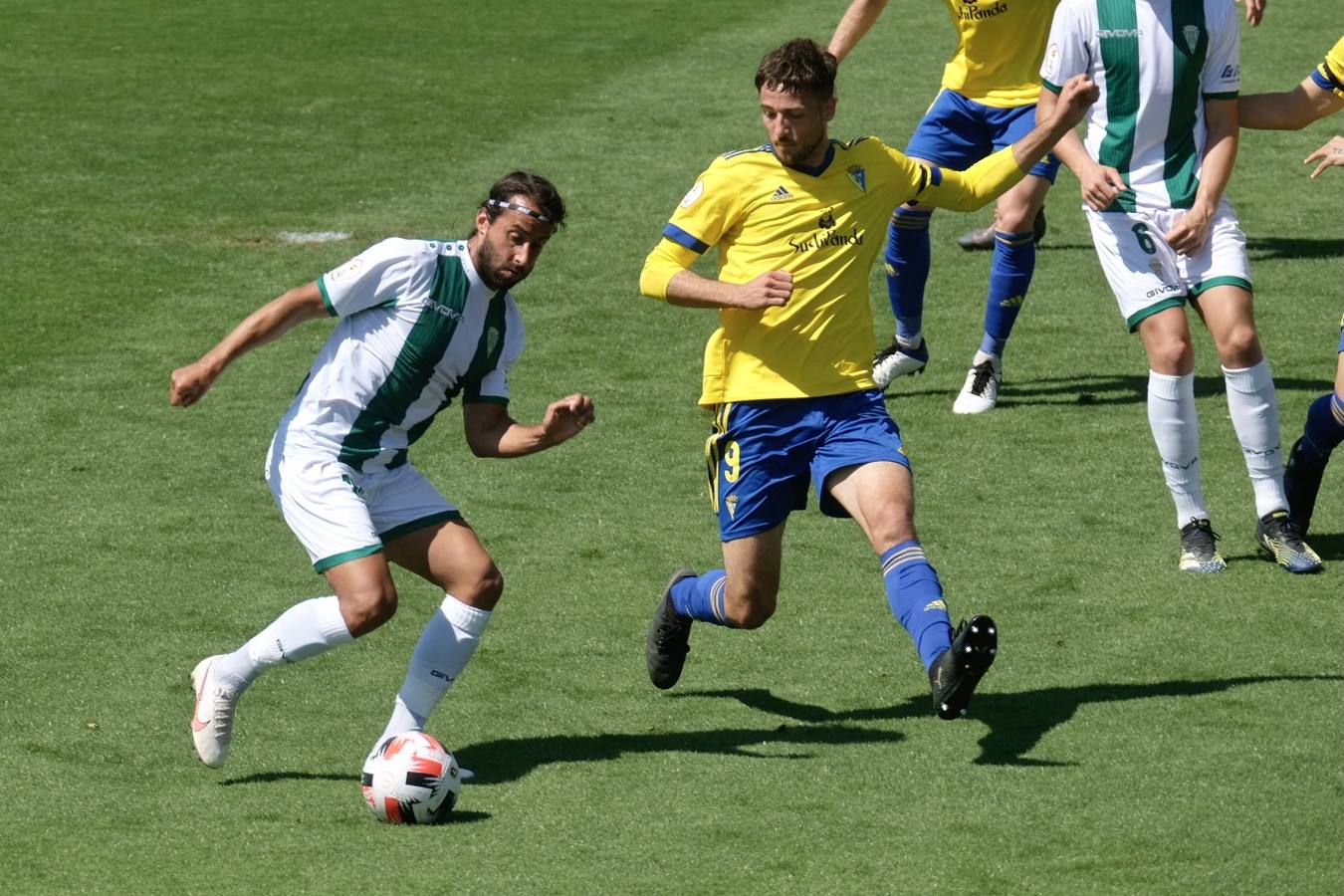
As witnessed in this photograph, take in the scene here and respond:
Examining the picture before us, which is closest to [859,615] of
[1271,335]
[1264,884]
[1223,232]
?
[1223,232]

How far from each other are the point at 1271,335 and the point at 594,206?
4301 millimetres

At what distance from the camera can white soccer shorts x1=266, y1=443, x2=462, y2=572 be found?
6160 millimetres

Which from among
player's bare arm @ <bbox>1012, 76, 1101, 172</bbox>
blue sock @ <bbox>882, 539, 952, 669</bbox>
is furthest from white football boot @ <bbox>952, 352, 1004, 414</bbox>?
blue sock @ <bbox>882, 539, 952, 669</bbox>

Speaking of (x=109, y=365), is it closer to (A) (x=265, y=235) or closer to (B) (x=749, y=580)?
(A) (x=265, y=235)

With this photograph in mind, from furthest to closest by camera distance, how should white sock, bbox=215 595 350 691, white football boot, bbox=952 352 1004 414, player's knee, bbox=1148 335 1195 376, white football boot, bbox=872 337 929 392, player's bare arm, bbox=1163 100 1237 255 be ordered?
1. white football boot, bbox=872 337 929 392
2. white football boot, bbox=952 352 1004 414
3. player's knee, bbox=1148 335 1195 376
4. player's bare arm, bbox=1163 100 1237 255
5. white sock, bbox=215 595 350 691

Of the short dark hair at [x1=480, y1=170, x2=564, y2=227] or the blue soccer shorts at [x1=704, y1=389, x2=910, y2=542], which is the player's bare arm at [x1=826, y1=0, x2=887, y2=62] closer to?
the blue soccer shorts at [x1=704, y1=389, x2=910, y2=542]

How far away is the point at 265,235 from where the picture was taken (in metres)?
12.3

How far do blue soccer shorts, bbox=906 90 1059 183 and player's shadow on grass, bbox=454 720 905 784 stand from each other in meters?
4.03

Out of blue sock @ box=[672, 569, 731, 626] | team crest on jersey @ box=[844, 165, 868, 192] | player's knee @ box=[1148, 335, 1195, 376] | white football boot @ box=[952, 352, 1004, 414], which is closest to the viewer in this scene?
team crest on jersey @ box=[844, 165, 868, 192]

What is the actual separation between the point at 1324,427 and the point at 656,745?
3.05 metres

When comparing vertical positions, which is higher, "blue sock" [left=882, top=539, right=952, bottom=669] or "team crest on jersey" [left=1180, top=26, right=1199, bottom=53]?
"team crest on jersey" [left=1180, top=26, right=1199, bottom=53]

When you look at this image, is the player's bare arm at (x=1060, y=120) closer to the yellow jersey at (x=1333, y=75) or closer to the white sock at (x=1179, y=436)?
the white sock at (x=1179, y=436)

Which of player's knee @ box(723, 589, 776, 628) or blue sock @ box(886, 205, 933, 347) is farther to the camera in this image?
blue sock @ box(886, 205, 933, 347)

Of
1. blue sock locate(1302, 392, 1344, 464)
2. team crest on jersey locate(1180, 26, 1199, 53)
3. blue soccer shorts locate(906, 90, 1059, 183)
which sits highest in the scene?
team crest on jersey locate(1180, 26, 1199, 53)
